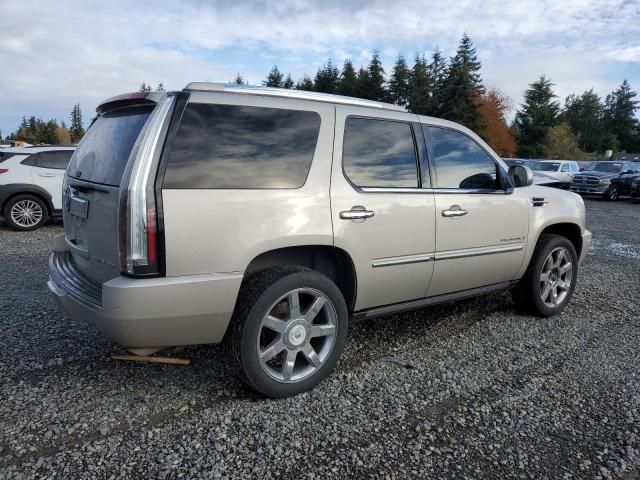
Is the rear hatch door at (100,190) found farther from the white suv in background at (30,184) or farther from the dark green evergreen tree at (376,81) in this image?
the dark green evergreen tree at (376,81)

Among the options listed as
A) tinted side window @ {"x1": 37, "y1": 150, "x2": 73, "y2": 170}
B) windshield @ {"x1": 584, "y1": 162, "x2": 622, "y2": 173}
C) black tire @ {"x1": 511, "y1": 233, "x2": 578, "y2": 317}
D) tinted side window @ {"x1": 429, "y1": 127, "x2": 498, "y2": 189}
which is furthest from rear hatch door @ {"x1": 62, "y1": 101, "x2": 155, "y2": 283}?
windshield @ {"x1": 584, "y1": 162, "x2": 622, "y2": 173}

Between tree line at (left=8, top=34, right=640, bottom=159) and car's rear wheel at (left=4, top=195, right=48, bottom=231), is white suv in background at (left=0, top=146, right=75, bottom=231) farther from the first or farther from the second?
tree line at (left=8, top=34, right=640, bottom=159)

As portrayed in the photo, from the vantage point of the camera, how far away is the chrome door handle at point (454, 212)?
3773 millimetres

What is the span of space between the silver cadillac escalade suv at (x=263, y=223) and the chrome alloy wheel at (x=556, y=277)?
1040 mm

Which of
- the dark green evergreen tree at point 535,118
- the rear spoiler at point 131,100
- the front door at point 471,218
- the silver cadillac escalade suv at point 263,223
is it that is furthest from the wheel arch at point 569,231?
the dark green evergreen tree at point 535,118

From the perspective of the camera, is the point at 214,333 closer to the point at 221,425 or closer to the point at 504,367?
the point at 221,425

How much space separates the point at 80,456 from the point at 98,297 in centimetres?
82

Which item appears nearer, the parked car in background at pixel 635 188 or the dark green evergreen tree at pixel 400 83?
the parked car in background at pixel 635 188

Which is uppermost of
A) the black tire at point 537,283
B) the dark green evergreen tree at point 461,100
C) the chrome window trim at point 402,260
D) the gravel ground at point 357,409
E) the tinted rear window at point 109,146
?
the dark green evergreen tree at point 461,100

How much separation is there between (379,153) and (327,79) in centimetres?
6775

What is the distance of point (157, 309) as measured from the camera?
8.64 ft

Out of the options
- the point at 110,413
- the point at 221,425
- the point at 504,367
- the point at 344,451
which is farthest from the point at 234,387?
the point at 504,367

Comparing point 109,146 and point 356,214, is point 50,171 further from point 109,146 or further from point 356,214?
point 356,214

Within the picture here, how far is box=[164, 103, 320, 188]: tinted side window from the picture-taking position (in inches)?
108
